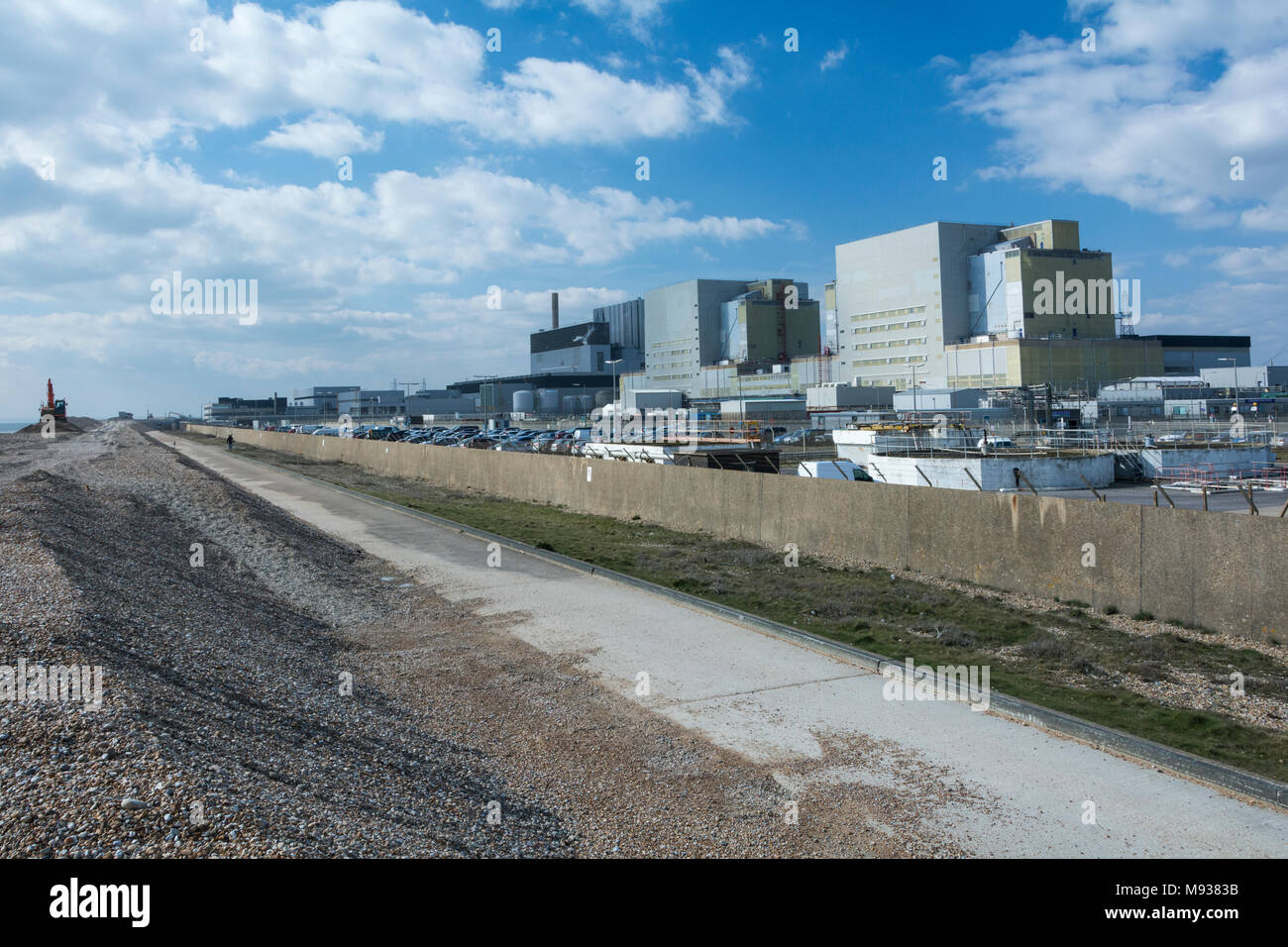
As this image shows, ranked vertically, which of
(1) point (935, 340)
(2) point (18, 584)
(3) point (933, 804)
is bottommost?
(3) point (933, 804)

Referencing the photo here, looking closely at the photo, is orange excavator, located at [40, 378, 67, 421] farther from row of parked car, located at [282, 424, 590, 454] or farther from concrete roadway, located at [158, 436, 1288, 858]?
concrete roadway, located at [158, 436, 1288, 858]

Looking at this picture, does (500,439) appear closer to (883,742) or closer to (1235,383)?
(883,742)

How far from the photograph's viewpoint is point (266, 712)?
8172 mm

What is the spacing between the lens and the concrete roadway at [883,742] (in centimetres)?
597

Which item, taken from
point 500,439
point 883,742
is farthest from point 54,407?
point 883,742

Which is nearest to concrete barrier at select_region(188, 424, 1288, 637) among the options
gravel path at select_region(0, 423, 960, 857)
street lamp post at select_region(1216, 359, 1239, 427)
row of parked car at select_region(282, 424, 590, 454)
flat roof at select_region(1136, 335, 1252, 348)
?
gravel path at select_region(0, 423, 960, 857)

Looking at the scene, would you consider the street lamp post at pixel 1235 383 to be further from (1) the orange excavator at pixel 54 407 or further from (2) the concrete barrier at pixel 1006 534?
(1) the orange excavator at pixel 54 407

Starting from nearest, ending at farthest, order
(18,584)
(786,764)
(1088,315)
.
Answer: (786,764), (18,584), (1088,315)

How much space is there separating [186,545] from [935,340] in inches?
3384

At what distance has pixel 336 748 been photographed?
7383 millimetres

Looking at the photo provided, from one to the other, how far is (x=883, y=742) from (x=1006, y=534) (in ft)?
26.6

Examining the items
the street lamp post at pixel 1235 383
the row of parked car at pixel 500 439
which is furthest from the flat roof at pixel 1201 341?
the row of parked car at pixel 500 439
